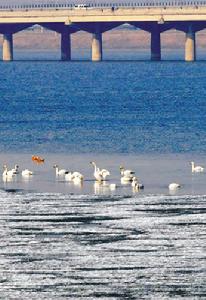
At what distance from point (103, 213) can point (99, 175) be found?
28.4 feet

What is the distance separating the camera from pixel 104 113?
360 feet

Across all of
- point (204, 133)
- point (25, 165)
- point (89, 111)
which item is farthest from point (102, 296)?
point (89, 111)

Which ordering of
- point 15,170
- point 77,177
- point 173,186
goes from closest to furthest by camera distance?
point 173,186 → point 77,177 → point 15,170

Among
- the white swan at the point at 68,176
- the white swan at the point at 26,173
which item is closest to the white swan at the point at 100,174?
the white swan at the point at 68,176

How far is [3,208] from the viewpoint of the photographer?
53.3 meters

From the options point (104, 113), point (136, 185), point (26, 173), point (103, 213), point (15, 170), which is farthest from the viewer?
point (104, 113)

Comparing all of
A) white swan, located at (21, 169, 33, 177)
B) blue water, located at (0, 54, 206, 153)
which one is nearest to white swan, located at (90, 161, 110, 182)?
white swan, located at (21, 169, 33, 177)

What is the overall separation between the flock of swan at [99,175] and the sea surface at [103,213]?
26 cm

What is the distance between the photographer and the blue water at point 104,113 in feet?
260

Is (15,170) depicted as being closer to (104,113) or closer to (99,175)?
(99,175)

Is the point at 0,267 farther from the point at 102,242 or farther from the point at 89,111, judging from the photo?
the point at 89,111

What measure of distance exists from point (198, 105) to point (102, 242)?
246 ft

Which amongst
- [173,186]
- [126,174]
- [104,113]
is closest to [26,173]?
[126,174]

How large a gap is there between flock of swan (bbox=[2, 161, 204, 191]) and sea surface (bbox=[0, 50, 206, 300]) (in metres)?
0.26
